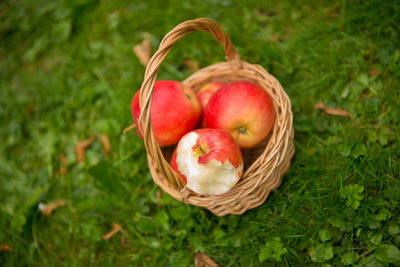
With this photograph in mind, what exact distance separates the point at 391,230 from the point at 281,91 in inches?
32.7

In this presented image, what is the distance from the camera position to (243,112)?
154 cm

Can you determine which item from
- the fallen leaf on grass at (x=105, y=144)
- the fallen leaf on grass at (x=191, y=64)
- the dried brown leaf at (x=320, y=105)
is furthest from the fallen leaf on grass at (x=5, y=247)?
the dried brown leaf at (x=320, y=105)

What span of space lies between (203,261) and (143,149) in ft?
2.80

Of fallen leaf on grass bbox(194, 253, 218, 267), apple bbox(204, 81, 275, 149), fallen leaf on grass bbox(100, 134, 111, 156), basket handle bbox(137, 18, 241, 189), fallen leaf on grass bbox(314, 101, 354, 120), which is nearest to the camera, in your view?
basket handle bbox(137, 18, 241, 189)

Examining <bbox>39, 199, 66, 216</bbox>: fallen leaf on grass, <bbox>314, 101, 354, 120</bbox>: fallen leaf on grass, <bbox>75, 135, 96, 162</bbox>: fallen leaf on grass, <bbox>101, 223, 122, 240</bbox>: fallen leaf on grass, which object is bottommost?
<bbox>101, 223, 122, 240</bbox>: fallen leaf on grass

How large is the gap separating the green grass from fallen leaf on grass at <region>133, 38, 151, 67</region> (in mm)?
73

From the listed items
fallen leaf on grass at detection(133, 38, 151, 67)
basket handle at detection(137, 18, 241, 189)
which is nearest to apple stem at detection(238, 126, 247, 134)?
basket handle at detection(137, 18, 241, 189)

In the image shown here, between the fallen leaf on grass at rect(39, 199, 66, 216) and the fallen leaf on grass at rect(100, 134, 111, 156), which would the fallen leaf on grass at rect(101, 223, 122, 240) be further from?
the fallen leaf on grass at rect(100, 134, 111, 156)

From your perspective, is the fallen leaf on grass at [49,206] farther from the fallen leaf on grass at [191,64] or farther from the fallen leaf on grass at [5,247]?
the fallen leaf on grass at [191,64]

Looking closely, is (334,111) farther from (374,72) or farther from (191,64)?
(191,64)

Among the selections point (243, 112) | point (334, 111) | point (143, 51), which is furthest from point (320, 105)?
point (143, 51)

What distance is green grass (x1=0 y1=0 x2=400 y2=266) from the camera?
5.24 feet

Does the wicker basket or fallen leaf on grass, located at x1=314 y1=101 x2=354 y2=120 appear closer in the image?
the wicker basket

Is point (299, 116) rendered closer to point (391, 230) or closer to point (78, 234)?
point (391, 230)
